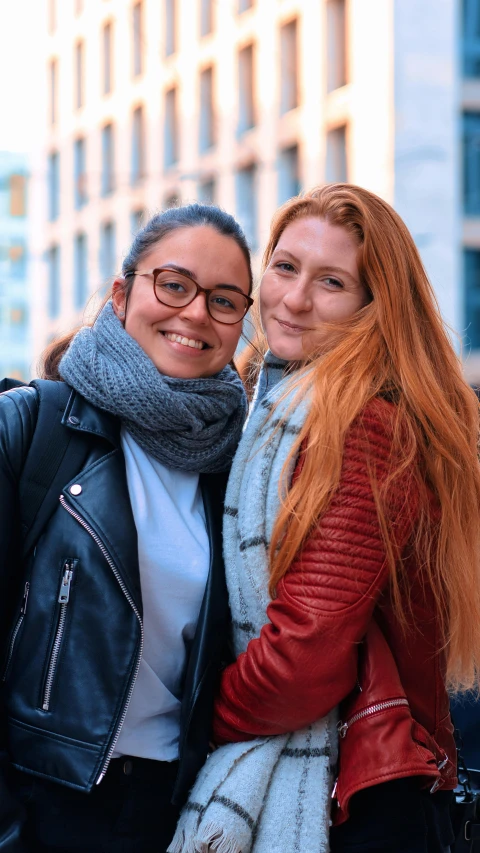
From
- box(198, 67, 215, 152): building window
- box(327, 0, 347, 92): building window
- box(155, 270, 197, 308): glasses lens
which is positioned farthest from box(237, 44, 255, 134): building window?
box(155, 270, 197, 308): glasses lens

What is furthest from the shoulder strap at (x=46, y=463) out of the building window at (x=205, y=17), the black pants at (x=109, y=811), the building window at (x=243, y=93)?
the building window at (x=205, y=17)

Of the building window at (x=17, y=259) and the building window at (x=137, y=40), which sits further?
the building window at (x=17, y=259)

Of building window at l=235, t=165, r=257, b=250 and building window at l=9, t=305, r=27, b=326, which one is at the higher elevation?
building window at l=235, t=165, r=257, b=250

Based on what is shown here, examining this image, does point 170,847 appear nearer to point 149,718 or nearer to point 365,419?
point 149,718

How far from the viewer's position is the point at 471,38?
21.6 metres

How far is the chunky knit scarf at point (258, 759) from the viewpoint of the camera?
2668 millimetres

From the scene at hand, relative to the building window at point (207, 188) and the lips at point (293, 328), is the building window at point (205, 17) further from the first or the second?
the lips at point (293, 328)

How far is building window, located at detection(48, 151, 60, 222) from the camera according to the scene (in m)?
38.5

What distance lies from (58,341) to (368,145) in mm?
19608

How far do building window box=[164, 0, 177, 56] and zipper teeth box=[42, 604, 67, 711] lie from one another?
30.4 meters

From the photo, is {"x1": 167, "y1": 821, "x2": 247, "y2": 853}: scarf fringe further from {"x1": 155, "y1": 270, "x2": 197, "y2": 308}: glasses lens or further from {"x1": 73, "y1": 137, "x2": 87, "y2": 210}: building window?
{"x1": 73, "y1": 137, "x2": 87, "y2": 210}: building window

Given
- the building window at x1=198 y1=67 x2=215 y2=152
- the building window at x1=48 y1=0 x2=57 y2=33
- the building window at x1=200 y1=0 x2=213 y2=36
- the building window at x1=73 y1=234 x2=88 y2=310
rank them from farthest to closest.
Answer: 1. the building window at x1=48 y1=0 x2=57 y2=33
2. the building window at x1=73 y1=234 x2=88 y2=310
3. the building window at x1=198 y1=67 x2=215 y2=152
4. the building window at x1=200 y1=0 x2=213 y2=36

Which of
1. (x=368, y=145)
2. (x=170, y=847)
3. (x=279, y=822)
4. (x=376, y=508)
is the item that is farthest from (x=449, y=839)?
(x=368, y=145)

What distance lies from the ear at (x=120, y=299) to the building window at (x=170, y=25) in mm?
29601
